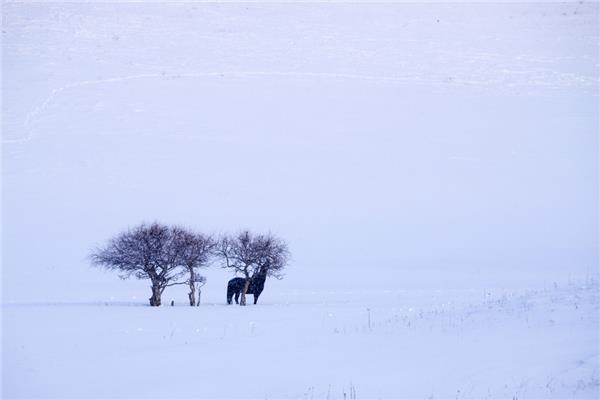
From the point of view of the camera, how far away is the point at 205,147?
6531cm

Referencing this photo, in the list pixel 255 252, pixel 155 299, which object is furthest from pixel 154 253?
pixel 255 252

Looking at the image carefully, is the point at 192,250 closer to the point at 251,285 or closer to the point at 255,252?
the point at 255,252

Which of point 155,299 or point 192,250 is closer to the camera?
point 155,299

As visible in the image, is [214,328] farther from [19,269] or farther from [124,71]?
[124,71]

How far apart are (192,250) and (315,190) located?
30903mm

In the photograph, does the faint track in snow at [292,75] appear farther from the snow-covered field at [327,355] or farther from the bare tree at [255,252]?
the snow-covered field at [327,355]

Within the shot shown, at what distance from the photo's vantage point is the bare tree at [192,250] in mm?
26359

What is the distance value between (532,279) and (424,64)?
172ft

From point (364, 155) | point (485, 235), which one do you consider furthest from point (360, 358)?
point (364, 155)

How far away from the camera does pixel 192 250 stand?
87.0 feet

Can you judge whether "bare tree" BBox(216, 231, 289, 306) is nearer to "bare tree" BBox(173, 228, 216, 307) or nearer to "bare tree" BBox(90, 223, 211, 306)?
"bare tree" BBox(173, 228, 216, 307)

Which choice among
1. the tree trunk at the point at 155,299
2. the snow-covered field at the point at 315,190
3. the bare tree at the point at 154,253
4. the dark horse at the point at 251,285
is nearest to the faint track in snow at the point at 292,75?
the snow-covered field at the point at 315,190

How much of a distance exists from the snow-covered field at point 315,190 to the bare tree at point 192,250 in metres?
1.49

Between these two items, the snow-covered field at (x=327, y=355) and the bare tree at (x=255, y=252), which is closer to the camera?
the snow-covered field at (x=327, y=355)
